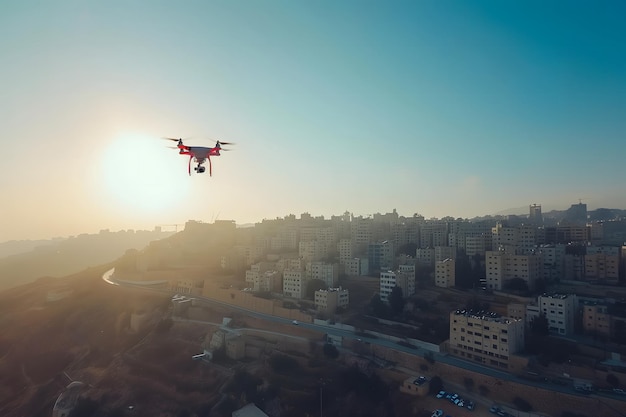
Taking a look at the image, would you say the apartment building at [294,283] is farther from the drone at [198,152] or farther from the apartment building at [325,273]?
the drone at [198,152]

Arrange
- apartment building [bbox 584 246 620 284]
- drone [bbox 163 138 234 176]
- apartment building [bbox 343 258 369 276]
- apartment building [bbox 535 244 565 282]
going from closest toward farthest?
drone [bbox 163 138 234 176], apartment building [bbox 584 246 620 284], apartment building [bbox 535 244 565 282], apartment building [bbox 343 258 369 276]

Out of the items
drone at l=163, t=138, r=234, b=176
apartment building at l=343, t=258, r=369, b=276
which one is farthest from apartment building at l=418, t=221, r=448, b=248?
drone at l=163, t=138, r=234, b=176

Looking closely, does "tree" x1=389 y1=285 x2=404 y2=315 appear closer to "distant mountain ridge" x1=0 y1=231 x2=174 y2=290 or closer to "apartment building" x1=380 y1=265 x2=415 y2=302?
"apartment building" x1=380 y1=265 x2=415 y2=302

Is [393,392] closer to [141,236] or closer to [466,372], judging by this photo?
[466,372]

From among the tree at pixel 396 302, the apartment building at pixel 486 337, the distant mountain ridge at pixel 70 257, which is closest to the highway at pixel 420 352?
the apartment building at pixel 486 337

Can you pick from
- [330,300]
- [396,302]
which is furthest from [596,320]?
[330,300]

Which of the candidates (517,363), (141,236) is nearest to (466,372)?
(517,363)
